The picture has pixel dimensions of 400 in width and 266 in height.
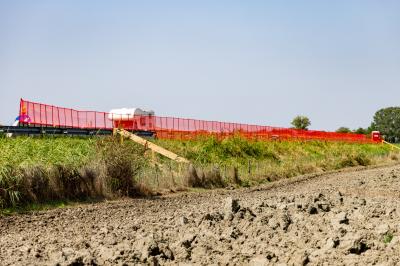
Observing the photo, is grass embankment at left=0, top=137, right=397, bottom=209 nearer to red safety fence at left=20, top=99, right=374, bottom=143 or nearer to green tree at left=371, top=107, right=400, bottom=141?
red safety fence at left=20, top=99, right=374, bottom=143

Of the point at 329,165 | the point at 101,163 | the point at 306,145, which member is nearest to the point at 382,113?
the point at 306,145

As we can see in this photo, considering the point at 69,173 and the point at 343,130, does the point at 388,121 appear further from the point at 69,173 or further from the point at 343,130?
the point at 69,173

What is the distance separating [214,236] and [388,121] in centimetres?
12059

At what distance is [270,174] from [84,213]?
1184 cm

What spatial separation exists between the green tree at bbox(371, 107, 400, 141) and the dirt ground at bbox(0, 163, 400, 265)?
4440 inches

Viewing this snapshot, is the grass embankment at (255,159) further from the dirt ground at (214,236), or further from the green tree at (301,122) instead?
the green tree at (301,122)

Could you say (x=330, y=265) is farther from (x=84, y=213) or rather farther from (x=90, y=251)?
(x=84, y=213)

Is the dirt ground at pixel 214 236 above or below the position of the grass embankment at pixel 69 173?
below

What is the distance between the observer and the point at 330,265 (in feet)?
27.2

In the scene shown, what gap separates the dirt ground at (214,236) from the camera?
877 centimetres

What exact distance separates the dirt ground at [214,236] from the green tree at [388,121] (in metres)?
113

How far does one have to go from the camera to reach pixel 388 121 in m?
125

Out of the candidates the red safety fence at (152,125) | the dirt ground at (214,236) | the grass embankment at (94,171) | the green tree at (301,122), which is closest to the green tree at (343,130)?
the green tree at (301,122)

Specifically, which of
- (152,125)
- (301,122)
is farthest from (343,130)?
(152,125)
